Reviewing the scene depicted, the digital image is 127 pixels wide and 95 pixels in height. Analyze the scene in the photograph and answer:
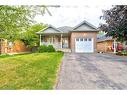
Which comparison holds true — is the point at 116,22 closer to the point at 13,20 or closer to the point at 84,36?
the point at 13,20

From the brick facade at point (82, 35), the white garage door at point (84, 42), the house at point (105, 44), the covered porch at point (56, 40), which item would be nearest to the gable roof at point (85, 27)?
the brick facade at point (82, 35)

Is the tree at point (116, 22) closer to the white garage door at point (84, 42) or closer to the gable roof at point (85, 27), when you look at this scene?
the white garage door at point (84, 42)

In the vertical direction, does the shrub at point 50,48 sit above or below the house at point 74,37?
below

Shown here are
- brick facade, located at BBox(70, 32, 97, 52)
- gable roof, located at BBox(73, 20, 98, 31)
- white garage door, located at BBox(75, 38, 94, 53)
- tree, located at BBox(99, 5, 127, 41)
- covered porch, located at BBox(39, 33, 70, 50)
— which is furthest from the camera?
gable roof, located at BBox(73, 20, 98, 31)

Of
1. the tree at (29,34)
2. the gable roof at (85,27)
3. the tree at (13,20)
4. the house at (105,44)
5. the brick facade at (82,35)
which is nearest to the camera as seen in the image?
the tree at (13,20)

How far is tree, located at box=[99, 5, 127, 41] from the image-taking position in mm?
14208

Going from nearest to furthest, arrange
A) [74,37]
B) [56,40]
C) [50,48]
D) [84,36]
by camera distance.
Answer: [50,48] < [56,40] < [74,37] < [84,36]

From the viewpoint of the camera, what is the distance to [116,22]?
15078mm

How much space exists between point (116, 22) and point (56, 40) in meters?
7.17

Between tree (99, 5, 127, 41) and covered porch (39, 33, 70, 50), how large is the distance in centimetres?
432

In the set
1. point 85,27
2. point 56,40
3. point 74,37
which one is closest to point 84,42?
point 74,37

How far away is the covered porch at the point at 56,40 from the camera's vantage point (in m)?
20.0

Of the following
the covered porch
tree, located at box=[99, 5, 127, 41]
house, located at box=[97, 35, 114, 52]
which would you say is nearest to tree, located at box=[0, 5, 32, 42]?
tree, located at box=[99, 5, 127, 41]

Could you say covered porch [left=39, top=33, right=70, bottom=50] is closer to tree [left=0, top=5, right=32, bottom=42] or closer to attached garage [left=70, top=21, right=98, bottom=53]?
attached garage [left=70, top=21, right=98, bottom=53]
